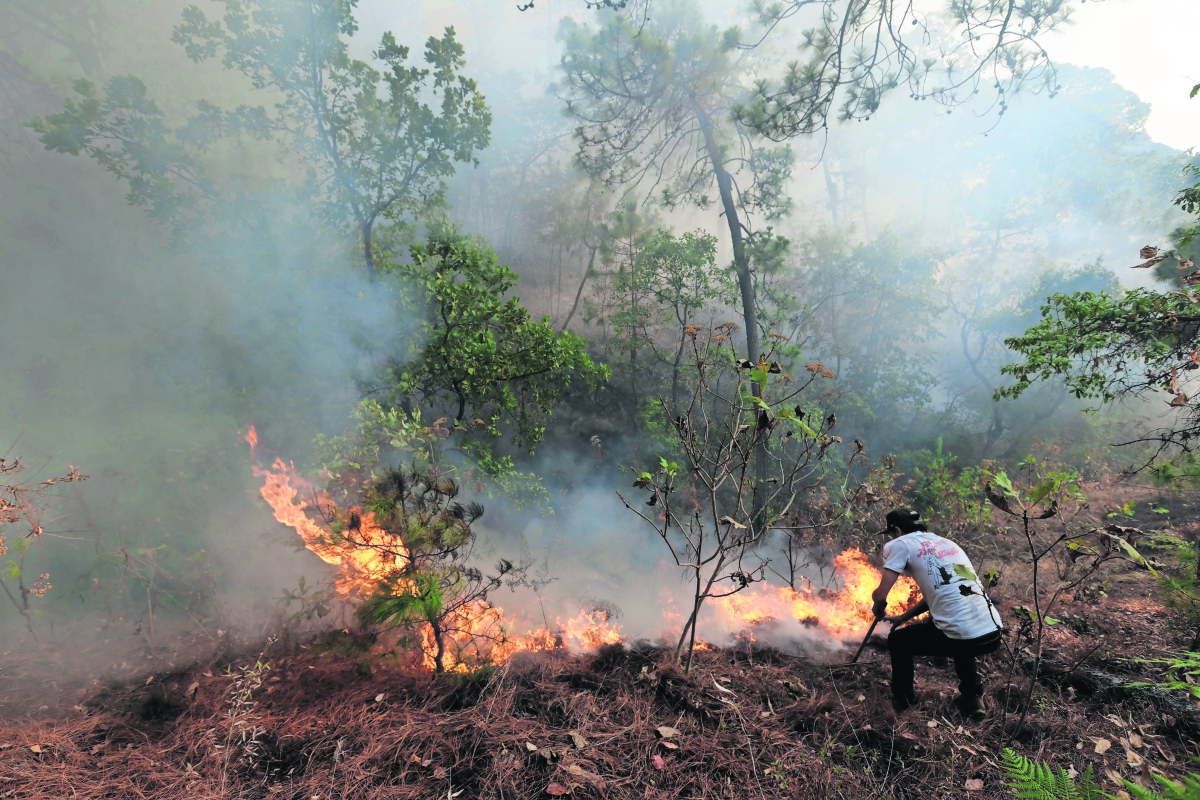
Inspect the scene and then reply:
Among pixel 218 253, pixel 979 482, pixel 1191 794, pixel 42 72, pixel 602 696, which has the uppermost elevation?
pixel 42 72

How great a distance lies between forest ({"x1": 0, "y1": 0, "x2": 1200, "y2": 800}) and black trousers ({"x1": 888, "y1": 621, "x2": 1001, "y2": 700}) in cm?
3

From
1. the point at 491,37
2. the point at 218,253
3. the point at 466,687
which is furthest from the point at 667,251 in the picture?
the point at 491,37

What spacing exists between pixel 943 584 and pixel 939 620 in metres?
0.34

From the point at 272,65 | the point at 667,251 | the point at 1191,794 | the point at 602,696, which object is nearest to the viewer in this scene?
the point at 1191,794

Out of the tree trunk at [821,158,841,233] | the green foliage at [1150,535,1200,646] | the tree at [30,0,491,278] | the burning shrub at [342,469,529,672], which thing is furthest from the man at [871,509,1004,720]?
the tree trunk at [821,158,841,233]

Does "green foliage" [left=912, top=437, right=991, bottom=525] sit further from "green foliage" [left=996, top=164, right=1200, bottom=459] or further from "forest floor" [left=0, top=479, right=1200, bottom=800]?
"green foliage" [left=996, top=164, right=1200, bottom=459]

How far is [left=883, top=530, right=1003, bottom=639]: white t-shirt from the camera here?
3207mm

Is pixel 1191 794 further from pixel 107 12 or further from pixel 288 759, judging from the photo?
pixel 107 12

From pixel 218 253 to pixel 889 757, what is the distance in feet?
40.3

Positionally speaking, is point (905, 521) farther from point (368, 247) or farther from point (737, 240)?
point (368, 247)

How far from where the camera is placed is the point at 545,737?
3.10m

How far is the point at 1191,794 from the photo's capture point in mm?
1326

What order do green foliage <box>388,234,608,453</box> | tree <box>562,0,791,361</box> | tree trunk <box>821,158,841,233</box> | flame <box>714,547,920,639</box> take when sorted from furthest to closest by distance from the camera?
tree trunk <box>821,158,841,233</box> < tree <box>562,0,791,361</box> < green foliage <box>388,234,608,453</box> < flame <box>714,547,920,639</box>

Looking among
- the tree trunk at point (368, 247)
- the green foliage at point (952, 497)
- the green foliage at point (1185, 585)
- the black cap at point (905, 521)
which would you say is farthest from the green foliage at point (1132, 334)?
the tree trunk at point (368, 247)
